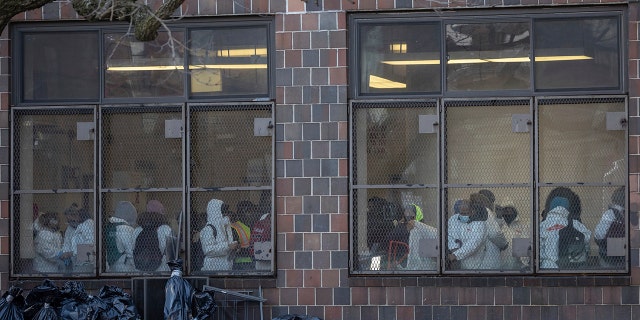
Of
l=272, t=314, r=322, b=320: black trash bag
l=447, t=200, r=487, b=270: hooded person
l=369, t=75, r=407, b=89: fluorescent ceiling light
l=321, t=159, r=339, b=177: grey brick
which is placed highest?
l=369, t=75, r=407, b=89: fluorescent ceiling light

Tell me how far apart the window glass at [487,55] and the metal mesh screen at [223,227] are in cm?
271

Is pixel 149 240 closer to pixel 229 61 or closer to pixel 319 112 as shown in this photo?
pixel 229 61

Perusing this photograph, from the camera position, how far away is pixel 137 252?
40.2 feet

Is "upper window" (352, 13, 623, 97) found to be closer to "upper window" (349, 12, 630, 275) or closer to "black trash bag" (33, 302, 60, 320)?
"upper window" (349, 12, 630, 275)

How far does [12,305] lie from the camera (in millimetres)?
11250

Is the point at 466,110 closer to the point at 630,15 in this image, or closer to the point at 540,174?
the point at 540,174

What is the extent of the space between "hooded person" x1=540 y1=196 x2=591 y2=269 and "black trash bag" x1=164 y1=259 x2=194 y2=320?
13.2 feet

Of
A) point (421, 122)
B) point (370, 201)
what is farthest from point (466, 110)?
point (370, 201)

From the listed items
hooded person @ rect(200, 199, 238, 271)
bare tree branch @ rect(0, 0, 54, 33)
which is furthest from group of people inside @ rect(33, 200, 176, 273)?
bare tree branch @ rect(0, 0, 54, 33)

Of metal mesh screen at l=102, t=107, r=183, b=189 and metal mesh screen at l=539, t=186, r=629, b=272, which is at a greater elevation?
metal mesh screen at l=102, t=107, r=183, b=189

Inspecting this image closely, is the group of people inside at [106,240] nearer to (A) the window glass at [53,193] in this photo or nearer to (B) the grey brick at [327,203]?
(A) the window glass at [53,193]

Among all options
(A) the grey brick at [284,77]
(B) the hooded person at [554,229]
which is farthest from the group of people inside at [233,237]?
(B) the hooded person at [554,229]

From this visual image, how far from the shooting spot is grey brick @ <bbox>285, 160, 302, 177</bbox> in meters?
12.0

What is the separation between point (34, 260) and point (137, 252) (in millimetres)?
1261
